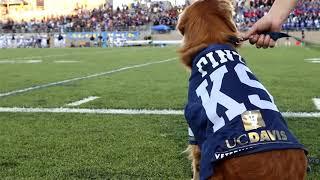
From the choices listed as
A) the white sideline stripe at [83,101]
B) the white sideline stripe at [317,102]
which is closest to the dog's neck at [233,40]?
the white sideline stripe at [317,102]

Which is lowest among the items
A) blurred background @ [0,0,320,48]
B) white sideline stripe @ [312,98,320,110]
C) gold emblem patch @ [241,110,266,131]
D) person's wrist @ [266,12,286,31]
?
blurred background @ [0,0,320,48]

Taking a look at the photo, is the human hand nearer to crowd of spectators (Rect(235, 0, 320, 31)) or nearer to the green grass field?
the green grass field

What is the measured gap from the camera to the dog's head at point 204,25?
2.87 meters

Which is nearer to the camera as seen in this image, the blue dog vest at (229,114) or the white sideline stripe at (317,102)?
the blue dog vest at (229,114)

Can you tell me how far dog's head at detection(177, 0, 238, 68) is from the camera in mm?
2871

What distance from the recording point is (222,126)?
2.44 metres

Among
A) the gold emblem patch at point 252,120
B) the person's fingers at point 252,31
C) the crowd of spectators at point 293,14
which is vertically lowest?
the crowd of spectators at point 293,14

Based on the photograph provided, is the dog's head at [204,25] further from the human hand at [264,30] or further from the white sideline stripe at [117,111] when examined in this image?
the white sideline stripe at [117,111]

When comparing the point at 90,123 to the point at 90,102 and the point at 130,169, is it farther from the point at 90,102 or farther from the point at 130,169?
the point at 130,169

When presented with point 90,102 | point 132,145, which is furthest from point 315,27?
point 132,145

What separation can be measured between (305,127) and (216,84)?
3209mm

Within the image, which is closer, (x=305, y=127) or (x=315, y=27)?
(x=305, y=127)

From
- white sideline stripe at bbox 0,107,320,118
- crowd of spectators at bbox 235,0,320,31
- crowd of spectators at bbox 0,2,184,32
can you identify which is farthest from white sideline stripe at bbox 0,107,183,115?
crowd of spectators at bbox 0,2,184,32

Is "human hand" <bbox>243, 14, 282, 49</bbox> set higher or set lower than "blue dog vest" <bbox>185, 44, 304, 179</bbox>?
higher
